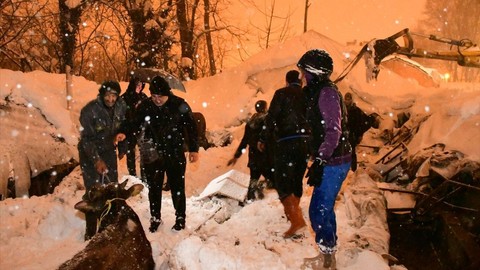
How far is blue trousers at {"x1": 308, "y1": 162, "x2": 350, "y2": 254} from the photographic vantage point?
3404 millimetres

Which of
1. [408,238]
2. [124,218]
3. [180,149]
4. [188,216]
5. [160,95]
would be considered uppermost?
[160,95]

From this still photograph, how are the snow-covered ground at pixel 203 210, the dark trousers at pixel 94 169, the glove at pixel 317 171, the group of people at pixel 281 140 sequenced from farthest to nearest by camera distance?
the dark trousers at pixel 94 169 < the snow-covered ground at pixel 203 210 < the group of people at pixel 281 140 < the glove at pixel 317 171

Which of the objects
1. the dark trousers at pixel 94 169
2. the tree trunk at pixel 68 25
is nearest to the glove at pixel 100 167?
the dark trousers at pixel 94 169

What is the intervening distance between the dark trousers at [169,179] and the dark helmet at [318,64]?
173 cm

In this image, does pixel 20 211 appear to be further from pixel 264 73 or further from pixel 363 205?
pixel 264 73

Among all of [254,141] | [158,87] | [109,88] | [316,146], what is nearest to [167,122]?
[158,87]

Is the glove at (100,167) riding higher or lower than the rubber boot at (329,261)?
higher

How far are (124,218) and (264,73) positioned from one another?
10124 millimetres

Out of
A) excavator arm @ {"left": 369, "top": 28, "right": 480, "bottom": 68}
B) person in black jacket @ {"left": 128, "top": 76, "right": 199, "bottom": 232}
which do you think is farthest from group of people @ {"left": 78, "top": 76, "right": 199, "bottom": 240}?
excavator arm @ {"left": 369, "top": 28, "right": 480, "bottom": 68}

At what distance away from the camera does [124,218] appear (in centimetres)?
378

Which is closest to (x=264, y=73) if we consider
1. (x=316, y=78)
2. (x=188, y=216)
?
(x=188, y=216)

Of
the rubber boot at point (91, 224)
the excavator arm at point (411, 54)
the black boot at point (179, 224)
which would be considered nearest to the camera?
the rubber boot at point (91, 224)

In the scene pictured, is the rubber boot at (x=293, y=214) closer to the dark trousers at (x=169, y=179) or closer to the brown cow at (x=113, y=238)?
the dark trousers at (x=169, y=179)

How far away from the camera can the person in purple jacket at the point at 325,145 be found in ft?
10.7
